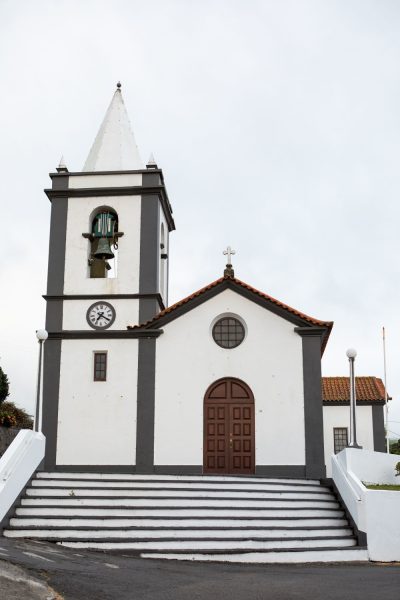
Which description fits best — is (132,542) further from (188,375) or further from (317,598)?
(188,375)

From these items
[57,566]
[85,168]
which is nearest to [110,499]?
[57,566]

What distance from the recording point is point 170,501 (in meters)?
16.8

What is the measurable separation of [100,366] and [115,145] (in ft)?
25.1

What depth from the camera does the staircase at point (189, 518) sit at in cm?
1457

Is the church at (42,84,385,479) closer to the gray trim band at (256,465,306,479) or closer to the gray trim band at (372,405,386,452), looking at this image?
the gray trim band at (256,465,306,479)

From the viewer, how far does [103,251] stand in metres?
23.4

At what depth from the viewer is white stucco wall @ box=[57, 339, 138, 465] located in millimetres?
21797

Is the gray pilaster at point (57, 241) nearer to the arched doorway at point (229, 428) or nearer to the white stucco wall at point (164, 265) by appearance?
the white stucco wall at point (164, 265)

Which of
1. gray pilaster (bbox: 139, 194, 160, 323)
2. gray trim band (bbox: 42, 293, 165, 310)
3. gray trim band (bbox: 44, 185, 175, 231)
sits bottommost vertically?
gray trim band (bbox: 42, 293, 165, 310)

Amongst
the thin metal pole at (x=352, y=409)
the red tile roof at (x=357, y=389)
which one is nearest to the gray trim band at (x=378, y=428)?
the red tile roof at (x=357, y=389)

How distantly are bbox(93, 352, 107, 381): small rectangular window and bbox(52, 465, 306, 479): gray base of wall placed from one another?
260cm

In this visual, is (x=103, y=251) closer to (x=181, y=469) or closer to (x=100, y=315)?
(x=100, y=315)

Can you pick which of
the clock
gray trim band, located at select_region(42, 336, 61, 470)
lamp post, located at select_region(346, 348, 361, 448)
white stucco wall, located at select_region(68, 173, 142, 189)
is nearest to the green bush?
gray trim band, located at select_region(42, 336, 61, 470)

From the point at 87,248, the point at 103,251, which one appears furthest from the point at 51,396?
the point at 87,248
